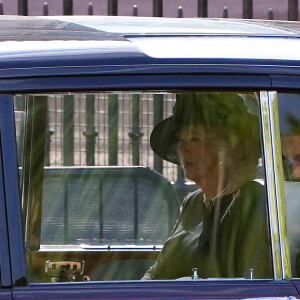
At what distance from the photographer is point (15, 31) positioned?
259cm

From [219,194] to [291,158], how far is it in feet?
0.66

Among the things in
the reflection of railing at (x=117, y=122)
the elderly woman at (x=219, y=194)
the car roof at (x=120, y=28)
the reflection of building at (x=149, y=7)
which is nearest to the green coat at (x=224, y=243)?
the elderly woman at (x=219, y=194)

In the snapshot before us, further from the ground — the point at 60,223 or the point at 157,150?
the point at 157,150

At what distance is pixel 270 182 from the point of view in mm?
2340

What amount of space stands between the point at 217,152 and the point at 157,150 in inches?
9.4

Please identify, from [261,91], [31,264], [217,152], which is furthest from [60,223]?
[261,91]

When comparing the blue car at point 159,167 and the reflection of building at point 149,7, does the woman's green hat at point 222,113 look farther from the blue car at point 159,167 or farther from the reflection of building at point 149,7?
the reflection of building at point 149,7

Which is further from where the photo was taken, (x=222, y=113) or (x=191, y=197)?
(x=191, y=197)

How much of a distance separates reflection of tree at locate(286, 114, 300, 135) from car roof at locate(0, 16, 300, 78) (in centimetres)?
11

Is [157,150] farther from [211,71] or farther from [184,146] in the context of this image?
[211,71]

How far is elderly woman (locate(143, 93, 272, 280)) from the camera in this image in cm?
240

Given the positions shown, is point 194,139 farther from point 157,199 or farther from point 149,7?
point 149,7

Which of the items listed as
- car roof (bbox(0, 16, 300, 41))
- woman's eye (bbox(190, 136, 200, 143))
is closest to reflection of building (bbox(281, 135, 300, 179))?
woman's eye (bbox(190, 136, 200, 143))

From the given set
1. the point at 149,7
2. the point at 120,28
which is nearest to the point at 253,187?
the point at 120,28
